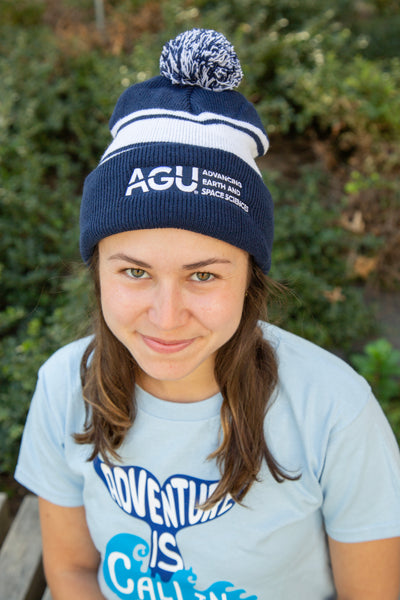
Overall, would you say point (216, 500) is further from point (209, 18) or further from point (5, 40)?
point (5, 40)

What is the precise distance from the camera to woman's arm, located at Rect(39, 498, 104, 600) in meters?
1.77

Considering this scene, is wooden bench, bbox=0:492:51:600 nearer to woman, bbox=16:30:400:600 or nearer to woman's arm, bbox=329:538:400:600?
woman, bbox=16:30:400:600

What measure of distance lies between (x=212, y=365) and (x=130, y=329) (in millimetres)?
298

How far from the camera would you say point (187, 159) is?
1.31 metres

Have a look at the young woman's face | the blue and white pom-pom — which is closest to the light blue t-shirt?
the young woman's face

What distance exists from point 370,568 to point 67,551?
928mm

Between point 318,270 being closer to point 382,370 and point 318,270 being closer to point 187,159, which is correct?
point 382,370

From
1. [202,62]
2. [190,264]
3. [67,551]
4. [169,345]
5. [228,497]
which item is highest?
[202,62]

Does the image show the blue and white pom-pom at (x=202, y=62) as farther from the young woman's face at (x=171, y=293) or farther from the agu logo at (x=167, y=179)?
the young woman's face at (x=171, y=293)

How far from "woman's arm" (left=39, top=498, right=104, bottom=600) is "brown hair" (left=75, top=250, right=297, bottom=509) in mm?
274

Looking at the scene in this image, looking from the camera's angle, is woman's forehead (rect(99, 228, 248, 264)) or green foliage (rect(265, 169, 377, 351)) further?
green foliage (rect(265, 169, 377, 351))

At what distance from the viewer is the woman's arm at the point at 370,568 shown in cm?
149

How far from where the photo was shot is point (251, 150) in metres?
1.45

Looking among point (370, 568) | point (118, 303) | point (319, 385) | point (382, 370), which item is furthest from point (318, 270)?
point (118, 303)
